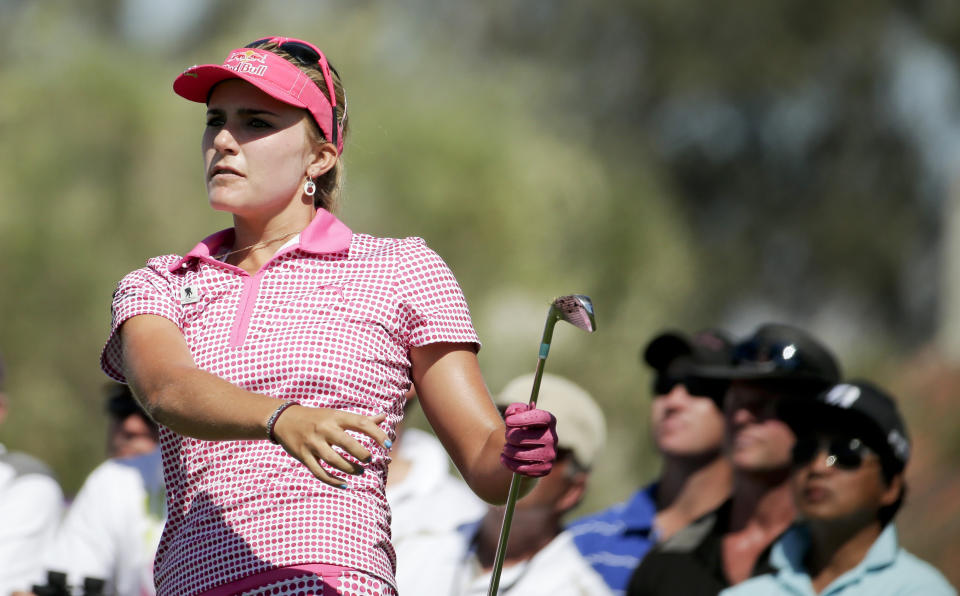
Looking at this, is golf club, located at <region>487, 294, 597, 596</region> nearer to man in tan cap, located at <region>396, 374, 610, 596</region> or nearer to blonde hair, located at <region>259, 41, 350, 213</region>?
blonde hair, located at <region>259, 41, 350, 213</region>

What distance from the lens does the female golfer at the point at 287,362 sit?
239 centimetres

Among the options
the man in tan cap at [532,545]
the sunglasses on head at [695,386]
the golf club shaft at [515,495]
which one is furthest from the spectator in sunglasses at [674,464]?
the golf club shaft at [515,495]

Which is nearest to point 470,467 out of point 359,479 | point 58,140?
point 359,479

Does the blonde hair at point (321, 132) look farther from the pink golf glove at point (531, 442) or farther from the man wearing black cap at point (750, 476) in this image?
the man wearing black cap at point (750, 476)

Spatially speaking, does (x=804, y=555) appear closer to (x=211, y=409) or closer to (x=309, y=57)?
(x=309, y=57)

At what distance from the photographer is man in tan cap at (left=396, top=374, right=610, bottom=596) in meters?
4.98

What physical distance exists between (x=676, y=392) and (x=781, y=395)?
Result: 681mm

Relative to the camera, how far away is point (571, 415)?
18.0 ft

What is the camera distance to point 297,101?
9.09ft

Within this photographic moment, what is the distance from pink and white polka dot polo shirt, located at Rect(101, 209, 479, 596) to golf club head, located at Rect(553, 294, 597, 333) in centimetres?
20

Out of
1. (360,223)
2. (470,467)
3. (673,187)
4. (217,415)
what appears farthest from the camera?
(673,187)

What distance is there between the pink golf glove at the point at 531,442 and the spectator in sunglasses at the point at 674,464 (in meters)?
2.75

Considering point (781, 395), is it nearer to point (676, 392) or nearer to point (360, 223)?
point (676, 392)

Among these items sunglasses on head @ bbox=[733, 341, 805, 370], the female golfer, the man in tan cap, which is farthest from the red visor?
sunglasses on head @ bbox=[733, 341, 805, 370]
